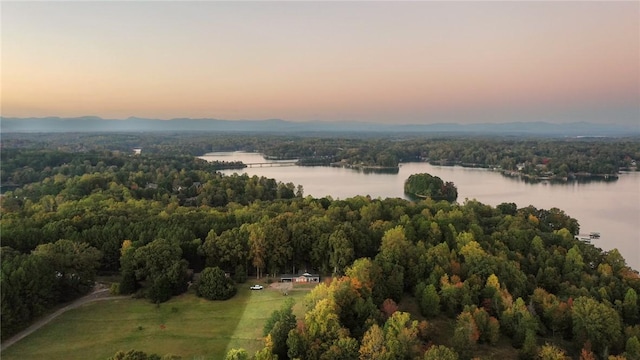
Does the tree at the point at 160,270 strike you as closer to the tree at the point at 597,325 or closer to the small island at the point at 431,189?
the tree at the point at 597,325

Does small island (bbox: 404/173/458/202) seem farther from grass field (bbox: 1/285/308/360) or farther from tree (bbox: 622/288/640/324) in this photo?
grass field (bbox: 1/285/308/360)

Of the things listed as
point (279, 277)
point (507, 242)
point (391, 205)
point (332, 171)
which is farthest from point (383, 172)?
point (279, 277)

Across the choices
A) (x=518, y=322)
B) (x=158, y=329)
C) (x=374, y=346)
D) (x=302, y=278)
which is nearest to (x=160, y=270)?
(x=158, y=329)

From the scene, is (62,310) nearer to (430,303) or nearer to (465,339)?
(430,303)

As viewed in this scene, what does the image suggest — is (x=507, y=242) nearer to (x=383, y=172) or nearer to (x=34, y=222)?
(x=34, y=222)

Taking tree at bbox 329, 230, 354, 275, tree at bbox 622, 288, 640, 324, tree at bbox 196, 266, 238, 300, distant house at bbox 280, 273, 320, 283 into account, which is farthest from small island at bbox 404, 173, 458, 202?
tree at bbox 196, 266, 238, 300

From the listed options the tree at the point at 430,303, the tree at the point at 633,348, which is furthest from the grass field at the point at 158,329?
the tree at the point at 633,348
